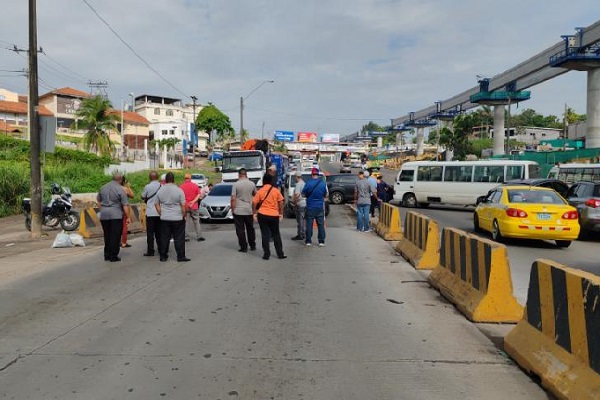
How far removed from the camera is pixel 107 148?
49094 mm

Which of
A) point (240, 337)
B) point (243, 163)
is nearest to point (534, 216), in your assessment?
point (240, 337)

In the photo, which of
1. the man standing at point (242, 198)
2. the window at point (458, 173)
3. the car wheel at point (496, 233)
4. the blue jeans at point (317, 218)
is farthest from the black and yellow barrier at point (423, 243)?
the window at point (458, 173)

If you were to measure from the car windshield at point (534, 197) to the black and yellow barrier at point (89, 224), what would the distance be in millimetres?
11048

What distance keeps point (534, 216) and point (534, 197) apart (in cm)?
75

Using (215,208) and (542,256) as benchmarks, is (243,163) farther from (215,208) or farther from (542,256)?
(542,256)

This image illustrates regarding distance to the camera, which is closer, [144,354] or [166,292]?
[144,354]

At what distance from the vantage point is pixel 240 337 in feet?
17.8

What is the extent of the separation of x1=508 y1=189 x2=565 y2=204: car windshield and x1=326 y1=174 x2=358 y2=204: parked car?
1368 cm

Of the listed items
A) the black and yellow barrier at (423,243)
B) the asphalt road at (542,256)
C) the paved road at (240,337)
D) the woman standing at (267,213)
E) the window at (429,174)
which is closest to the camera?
the paved road at (240,337)

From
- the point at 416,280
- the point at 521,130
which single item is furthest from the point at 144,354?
the point at 521,130

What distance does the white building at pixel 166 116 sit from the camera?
103 meters

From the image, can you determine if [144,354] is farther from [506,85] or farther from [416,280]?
[506,85]

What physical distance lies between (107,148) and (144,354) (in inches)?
1873

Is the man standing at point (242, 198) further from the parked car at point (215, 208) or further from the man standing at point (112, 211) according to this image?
the parked car at point (215, 208)
